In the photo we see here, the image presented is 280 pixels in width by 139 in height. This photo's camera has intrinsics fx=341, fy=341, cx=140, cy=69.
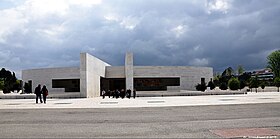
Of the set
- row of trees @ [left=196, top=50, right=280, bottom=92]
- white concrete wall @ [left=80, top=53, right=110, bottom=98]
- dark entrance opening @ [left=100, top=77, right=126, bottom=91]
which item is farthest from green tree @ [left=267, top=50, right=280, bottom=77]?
white concrete wall @ [left=80, top=53, right=110, bottom=98]

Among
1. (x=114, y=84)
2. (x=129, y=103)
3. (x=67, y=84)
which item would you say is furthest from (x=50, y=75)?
(x=129, y=103)

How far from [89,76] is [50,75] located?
19.5 metres

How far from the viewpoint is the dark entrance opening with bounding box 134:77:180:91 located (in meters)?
64.8

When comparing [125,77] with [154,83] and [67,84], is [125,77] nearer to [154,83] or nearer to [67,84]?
[154,83]

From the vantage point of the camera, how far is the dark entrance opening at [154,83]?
64.8m

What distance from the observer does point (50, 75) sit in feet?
203

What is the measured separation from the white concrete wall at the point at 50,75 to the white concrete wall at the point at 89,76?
9.21m

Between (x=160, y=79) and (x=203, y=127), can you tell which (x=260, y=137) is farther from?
(x=160, y=79)

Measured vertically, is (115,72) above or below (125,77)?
above

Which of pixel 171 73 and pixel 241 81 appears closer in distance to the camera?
pixel 171 73

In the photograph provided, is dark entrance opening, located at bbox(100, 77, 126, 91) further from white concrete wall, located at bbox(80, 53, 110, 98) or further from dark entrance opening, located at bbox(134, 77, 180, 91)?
white concrete wall, located at bbox(80, 53, 110, 98)

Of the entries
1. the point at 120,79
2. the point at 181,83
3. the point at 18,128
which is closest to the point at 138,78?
the point at 120,79

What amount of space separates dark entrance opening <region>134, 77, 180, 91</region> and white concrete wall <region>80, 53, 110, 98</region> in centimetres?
1387

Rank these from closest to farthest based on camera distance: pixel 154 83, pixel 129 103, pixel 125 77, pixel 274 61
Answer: pixel 129 103
pixel 125 77
pixel 154 83
pixel 274 61
